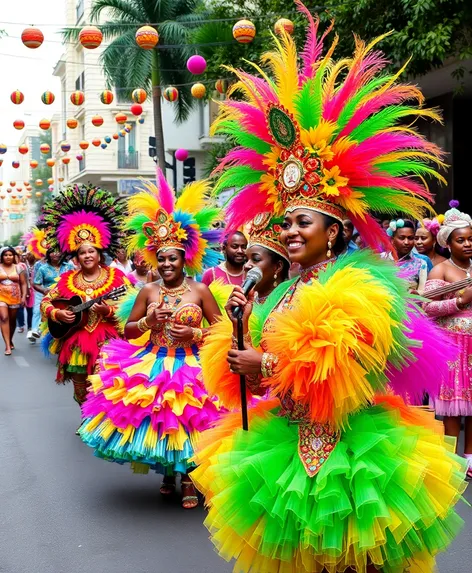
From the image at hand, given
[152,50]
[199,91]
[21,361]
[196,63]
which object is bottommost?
[21,361]

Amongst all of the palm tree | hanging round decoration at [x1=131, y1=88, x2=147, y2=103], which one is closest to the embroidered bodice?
hanging round decoration at [x1=131, y1=88, x2=147, y2=103]

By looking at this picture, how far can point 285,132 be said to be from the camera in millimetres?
3814

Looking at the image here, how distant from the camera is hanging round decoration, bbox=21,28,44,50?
13.1 metres

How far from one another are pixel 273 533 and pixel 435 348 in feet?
3.41

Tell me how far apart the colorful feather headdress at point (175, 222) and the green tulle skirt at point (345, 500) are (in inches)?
130

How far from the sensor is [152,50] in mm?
27406

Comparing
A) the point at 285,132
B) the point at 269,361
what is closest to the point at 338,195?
the point at 285,132

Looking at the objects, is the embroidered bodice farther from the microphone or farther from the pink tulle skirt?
the microphone

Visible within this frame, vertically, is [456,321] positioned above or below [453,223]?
below

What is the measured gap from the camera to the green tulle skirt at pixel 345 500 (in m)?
3.31

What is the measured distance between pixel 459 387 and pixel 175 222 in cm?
268

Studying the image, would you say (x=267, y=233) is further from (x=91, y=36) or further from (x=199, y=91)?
(x=199, y=91)

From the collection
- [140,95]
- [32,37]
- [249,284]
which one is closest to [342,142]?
[249,284]

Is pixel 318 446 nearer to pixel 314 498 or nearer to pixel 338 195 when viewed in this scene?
pixel 314 498
